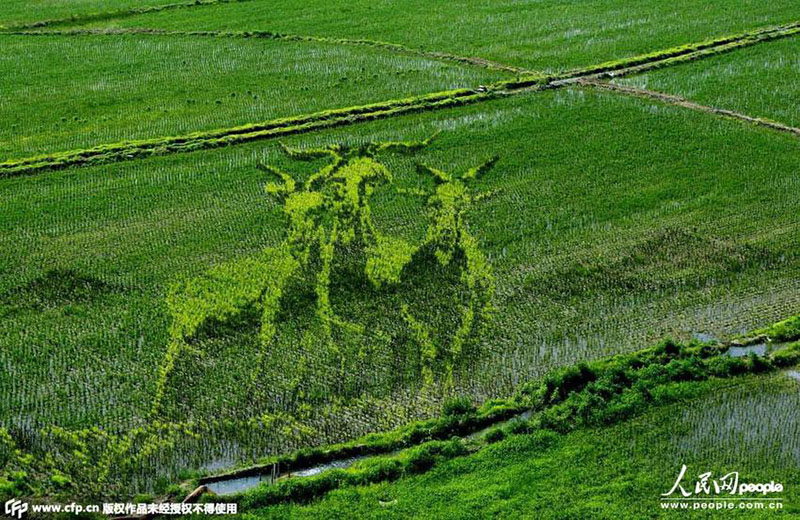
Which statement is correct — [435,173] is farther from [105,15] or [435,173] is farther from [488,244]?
[105,15]

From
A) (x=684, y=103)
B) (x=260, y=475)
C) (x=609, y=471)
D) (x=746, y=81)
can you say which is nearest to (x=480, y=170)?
(x=684, y=103)

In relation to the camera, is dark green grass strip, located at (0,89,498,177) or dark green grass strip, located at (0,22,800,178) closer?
dark green grass strip, located at (0,89,498,177)

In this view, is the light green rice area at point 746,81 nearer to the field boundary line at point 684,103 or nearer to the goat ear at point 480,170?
the field boundary line at point 684,103

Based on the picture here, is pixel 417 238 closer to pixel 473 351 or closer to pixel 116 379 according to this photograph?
pixel 473 351

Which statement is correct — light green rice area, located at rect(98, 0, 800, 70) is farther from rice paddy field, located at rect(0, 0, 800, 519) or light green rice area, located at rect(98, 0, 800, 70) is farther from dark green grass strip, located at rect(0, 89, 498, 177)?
dark green grass strip, located at rect(0, 89, 498, 177)

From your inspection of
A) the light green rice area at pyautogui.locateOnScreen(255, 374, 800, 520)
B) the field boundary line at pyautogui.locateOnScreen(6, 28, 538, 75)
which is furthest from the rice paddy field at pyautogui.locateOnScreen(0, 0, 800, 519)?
the field boundary line at pyautogui.locateOnScreen(6, 28, 538, 75)

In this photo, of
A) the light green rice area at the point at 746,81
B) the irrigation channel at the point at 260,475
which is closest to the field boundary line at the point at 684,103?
the light green rice area at the point at 746,81
